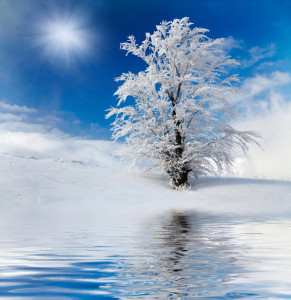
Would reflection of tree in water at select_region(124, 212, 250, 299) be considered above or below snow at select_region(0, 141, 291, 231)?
below

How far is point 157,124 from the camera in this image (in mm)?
21016

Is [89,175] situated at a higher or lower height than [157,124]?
lower

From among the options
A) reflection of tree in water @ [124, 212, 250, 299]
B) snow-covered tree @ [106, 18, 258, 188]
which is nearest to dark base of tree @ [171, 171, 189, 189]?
snow-covered tree @ [106, 18, 258, 188]

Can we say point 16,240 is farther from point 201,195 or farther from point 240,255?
point 201,195

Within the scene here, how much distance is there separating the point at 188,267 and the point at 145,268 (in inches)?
14.5

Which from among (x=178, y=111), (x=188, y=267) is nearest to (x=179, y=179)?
(x=178, y=111)

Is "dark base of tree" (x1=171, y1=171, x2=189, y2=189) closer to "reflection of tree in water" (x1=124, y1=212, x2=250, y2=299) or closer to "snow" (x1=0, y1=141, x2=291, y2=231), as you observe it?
"snow" (x1=0, y1=141, x2=291, y2=231)

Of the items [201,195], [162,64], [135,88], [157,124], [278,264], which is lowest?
[278,264]

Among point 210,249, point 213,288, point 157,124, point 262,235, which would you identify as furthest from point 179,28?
point 213,288

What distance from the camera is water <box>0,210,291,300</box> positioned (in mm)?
2256

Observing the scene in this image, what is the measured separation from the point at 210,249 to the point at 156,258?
84 centimetres

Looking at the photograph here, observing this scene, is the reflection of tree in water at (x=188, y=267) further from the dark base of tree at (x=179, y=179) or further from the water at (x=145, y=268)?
the dark base of tree at (x=179, y=179)

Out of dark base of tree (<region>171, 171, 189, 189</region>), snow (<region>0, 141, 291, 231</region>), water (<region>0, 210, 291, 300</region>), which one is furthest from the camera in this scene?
dark base of tree (<region>171, 171, 189, 189</region>)

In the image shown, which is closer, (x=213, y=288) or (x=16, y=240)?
(x=213, y=288)
